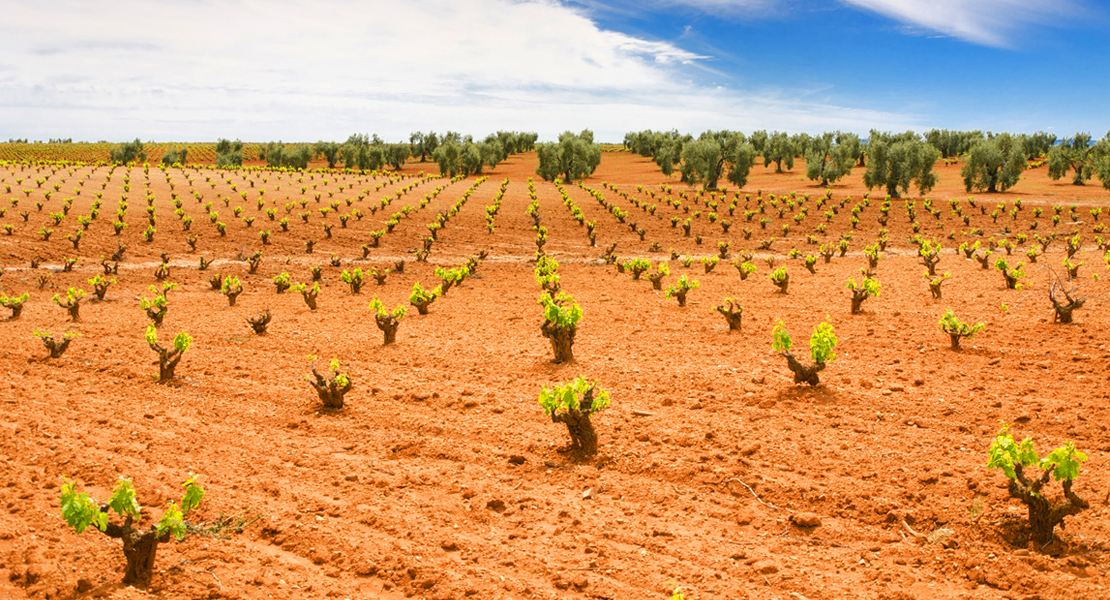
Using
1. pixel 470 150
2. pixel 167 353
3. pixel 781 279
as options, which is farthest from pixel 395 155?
pixel 167 353

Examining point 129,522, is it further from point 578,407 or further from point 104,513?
point 578,407

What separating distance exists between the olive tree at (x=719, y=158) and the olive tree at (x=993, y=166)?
18858mm

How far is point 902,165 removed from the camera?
53625 millimetres

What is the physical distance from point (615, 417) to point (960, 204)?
4935 centimetres

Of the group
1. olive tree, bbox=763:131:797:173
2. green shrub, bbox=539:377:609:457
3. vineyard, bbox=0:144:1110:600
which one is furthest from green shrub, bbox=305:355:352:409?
olive tree, bbox=763:131:797:173

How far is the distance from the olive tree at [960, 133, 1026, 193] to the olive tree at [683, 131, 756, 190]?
1886 cm

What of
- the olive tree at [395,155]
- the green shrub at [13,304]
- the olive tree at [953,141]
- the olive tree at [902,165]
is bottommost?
the green shrub at [13,304]

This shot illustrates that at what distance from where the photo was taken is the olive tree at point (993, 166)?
191ft

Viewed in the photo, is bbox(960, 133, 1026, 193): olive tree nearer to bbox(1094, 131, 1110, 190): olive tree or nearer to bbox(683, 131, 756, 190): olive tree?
bbox(1094, 131, 1110, 190): olive tree

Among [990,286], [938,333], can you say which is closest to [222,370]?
[938,333]

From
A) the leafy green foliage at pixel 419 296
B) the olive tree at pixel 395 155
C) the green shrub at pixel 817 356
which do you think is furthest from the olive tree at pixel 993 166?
the olive tree at pixel 395 155

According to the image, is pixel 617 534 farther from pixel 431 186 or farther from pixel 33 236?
pixel 431 186

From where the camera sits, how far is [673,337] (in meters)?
13.3

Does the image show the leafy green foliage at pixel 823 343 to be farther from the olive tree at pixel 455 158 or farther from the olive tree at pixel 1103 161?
the olive tree at pixel 455 158
